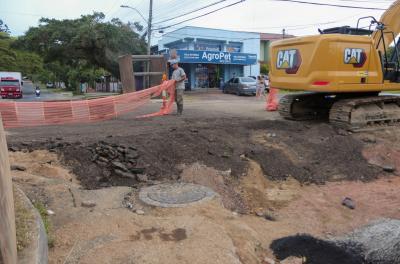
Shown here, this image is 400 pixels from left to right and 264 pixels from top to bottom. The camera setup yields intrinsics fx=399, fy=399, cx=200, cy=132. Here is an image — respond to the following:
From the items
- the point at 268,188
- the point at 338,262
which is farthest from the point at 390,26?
the point at 338,262

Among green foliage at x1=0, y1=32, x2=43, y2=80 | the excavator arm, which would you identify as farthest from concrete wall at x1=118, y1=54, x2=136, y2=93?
green foliage at x1=0, y1=32, x2=43, y2=80

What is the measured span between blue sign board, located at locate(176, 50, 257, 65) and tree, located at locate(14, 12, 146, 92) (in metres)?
5.44

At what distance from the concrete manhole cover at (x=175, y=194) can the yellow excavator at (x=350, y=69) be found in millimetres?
5091

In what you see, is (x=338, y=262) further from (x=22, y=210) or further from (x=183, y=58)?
(x=183, y=58)

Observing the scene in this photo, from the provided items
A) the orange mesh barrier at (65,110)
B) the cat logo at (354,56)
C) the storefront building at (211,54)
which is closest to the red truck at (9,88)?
the storefront building at (211,54)

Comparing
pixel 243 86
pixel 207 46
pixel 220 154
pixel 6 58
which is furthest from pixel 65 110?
pixel 6 58

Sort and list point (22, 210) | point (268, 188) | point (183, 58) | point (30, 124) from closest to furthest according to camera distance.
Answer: point (22, 210), point (268, 188), point (30, 124), point (183, 58)

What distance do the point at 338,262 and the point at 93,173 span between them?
13.0 ft

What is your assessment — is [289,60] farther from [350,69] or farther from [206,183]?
[206,183]

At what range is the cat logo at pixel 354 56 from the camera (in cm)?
975

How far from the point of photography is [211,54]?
38531mm

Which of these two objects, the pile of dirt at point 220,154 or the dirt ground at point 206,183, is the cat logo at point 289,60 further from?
the pile of dirt at point 220,154

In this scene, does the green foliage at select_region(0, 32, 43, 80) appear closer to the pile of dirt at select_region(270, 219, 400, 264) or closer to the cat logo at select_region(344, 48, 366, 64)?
the cat logo at select_region(344, 48, 366, 64)

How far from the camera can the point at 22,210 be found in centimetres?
350
